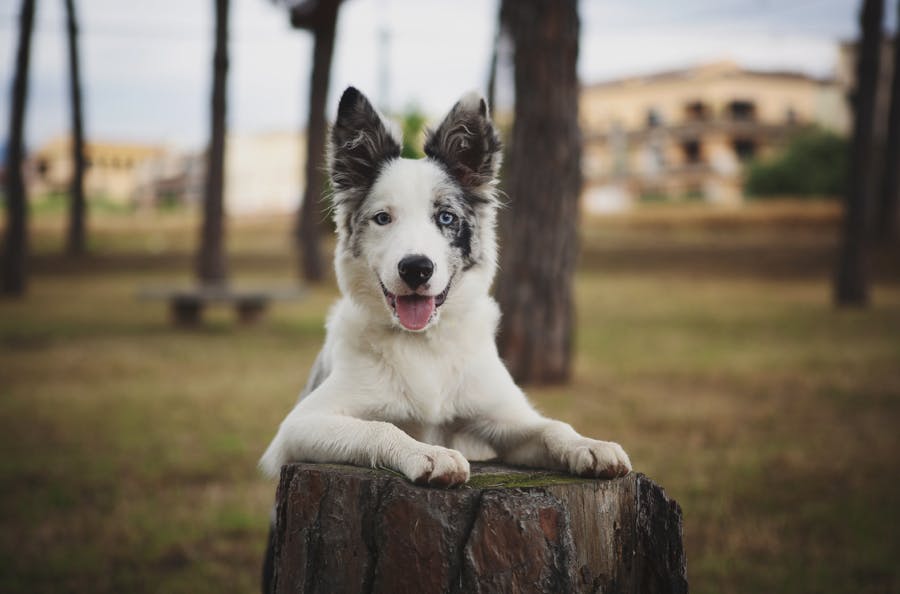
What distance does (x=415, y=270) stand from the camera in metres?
3.21

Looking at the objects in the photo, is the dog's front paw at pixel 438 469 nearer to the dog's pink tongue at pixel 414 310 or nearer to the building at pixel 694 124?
the dog's pink tongue at pixel 414 310

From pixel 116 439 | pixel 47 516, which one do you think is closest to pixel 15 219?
pixel 116 439

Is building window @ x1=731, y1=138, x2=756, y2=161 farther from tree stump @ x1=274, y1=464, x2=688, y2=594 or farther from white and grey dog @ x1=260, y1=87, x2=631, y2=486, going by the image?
tree stump @ x1=274, y1=464, x2=688, y2=594

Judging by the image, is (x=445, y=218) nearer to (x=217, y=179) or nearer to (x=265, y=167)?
(x=217, y=179)

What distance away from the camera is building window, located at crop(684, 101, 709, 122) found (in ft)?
223

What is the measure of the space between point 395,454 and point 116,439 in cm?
653

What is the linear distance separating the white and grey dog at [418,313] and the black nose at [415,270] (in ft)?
0.04

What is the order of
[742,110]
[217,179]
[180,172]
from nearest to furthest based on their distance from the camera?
[217,179], [742,110], [180,172]

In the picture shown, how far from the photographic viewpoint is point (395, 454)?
3.09 metres

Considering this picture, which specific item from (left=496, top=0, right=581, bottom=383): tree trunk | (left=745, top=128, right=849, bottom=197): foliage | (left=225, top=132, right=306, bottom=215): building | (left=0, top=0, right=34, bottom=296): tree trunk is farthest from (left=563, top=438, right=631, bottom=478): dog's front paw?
(left=225, top=132, right=306, bottom=215): building

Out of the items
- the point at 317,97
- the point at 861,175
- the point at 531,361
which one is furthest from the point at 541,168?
the point at 317,97

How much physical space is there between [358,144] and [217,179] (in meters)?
16.2

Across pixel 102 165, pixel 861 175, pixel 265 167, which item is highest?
pixel 102 165

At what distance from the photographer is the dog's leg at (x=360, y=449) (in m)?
2.95
